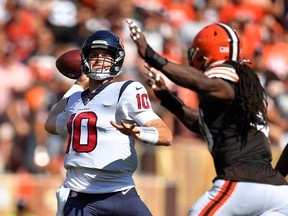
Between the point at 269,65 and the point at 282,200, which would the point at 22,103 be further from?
the point at 282,200

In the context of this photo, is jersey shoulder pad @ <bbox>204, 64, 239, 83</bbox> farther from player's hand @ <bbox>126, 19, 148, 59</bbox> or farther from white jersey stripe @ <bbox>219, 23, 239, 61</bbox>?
player's hand @ <bbox>126, 19, 148, 59</bbox>

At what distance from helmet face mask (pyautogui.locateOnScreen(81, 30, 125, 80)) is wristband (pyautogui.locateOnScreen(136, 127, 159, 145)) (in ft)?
2.25

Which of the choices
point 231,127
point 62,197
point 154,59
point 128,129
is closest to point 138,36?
point 154,59

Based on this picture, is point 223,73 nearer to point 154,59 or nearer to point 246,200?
point 154,59

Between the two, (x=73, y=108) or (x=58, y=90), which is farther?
(x=58, y=90)

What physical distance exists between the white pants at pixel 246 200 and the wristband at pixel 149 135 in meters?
0.51

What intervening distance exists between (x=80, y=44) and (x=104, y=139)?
23.5 ft

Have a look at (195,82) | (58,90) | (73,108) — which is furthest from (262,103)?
(58,90)

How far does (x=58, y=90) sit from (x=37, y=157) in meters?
1.10

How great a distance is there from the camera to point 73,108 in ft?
19.8

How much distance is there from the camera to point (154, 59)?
5.38 m

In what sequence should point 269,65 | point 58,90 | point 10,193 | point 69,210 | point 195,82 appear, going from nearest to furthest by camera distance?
point 195,82 → point 69,210 → point 10,193 → point 58,90 → point 269,65

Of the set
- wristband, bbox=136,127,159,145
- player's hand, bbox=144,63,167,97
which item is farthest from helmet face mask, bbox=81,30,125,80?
wristband, bbox=136,127,159,145

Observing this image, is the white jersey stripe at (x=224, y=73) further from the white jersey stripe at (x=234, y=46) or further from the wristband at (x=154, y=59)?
the wristband at (x=154, y=59)
